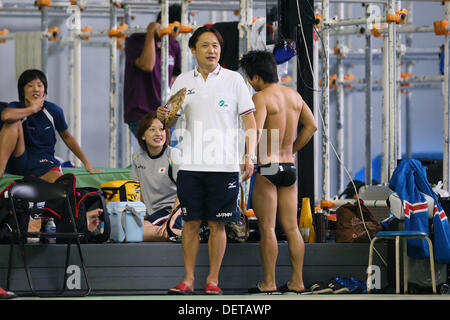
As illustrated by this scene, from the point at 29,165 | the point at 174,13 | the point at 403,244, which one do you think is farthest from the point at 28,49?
the point at 403,244

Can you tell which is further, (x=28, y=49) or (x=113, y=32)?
(x=28, y=49)

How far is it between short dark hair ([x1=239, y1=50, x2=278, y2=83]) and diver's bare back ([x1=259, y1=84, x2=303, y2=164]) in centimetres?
8

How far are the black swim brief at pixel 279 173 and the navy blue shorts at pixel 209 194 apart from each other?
18.4 inches

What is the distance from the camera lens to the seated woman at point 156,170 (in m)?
6.86

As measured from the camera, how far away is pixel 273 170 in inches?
245

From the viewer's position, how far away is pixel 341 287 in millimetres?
6379

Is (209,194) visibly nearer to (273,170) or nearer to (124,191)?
(273,170)

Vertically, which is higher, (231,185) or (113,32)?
(113,32)

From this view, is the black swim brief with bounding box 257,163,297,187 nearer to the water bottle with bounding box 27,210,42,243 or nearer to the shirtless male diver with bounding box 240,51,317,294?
the shirtless male diver with bounding box 240,51,317,294

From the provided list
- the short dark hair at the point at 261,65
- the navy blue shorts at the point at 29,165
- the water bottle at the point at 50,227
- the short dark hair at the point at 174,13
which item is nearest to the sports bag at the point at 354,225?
the short dark hair at the point at 261,65

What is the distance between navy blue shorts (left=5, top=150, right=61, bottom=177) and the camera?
723cm

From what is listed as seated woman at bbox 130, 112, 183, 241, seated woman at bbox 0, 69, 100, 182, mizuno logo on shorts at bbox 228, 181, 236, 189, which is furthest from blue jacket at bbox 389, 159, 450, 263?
seated woman at bbox 0, 69, 100, 182

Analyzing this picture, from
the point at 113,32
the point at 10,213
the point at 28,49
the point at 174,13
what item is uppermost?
the point at 174,13

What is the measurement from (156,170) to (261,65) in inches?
48.9
